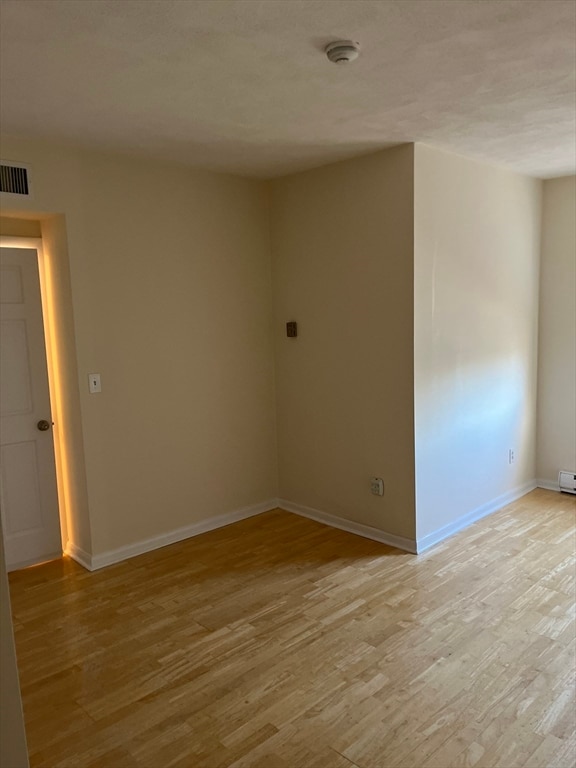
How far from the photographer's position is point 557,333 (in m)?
4.86

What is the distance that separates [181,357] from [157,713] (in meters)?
2.32

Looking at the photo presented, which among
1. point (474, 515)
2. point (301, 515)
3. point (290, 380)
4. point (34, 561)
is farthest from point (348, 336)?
point (34, 561)

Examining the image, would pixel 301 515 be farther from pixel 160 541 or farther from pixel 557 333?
pixel 557 333

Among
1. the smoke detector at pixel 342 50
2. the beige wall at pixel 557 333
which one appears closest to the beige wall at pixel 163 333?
the smoke detector at pixel 342 50

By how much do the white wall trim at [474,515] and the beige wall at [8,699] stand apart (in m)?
3.02

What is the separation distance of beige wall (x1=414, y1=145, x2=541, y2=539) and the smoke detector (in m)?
1.47

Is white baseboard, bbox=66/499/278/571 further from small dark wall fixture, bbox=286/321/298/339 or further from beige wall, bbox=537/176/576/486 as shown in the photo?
beige wall, bbox=537/176/576/486

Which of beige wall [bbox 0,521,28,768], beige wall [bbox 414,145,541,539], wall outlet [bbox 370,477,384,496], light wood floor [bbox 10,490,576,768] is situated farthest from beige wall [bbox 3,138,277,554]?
beige wall [bbox 0,521,28,768]

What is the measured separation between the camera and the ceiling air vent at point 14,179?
3211mm

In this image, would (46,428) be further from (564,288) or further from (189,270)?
(564,288)

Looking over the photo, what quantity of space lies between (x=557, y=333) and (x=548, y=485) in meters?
1.33

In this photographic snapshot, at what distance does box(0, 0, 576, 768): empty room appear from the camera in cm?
217

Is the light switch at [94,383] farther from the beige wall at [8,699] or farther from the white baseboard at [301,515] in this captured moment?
the beige wall at [8,699]

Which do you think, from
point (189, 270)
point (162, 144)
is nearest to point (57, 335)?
point (189, 270)
